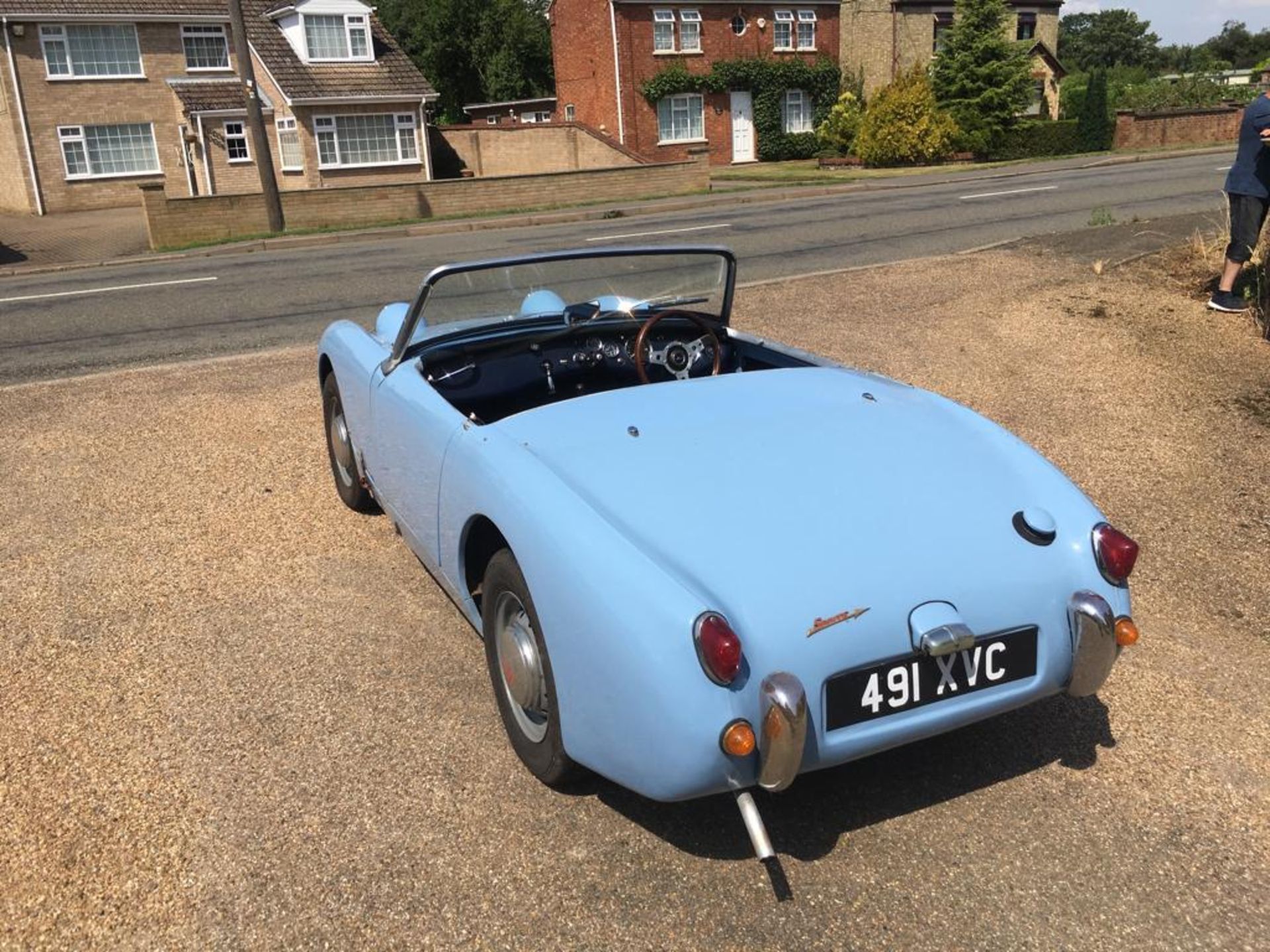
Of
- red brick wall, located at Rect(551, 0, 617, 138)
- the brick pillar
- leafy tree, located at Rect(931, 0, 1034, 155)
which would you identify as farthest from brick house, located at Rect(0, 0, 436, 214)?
leafy tree, located at Rect(931, 0, 1034, 155)

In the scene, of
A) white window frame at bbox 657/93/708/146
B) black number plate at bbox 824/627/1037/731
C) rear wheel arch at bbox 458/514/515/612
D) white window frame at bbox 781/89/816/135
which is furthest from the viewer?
white window frame at bbox 781/89/816/135

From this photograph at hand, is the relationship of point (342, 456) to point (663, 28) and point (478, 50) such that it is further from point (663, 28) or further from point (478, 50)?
point (478, 50)

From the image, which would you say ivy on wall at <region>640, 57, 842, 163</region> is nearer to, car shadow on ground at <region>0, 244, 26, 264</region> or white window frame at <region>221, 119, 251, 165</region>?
white window frame at <region>221, 119, 251, 165</region>

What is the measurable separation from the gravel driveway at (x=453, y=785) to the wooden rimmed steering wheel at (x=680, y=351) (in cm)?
122

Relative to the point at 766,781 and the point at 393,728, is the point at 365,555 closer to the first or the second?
the point at 393,728

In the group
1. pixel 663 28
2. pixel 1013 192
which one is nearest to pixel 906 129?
pixel 663 28

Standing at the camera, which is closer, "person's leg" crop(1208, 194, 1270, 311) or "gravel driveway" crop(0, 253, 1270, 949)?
"gravel driveway" crop(0, 253, 1270, 949)

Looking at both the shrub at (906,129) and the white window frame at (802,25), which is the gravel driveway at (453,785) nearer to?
the shrub at (906,129)

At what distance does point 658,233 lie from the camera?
16.8 m

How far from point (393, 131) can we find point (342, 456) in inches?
1225

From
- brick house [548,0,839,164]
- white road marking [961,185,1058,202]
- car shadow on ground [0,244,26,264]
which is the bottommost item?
car shadow on ground [0,244,26,264]

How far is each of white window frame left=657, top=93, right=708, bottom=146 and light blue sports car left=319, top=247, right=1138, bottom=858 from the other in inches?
1429

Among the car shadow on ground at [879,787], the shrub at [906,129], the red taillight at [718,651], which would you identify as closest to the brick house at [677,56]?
the shrub at [906,129]

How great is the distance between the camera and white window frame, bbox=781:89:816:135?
39.3 m
